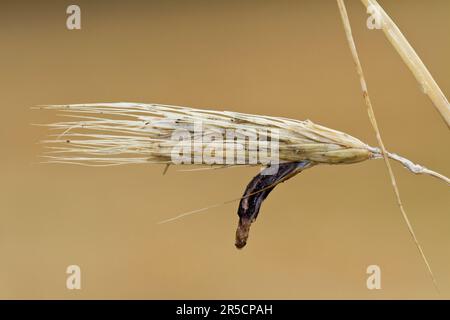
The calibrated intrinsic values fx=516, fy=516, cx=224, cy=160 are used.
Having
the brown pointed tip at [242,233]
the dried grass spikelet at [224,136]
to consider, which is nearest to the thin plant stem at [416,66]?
the dried grass spikelet at [224,136]

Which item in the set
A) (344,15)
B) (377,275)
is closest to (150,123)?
(344,15)

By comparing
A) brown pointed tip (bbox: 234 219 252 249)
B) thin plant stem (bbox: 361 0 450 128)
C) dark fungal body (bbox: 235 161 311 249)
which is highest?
thin plant stem (bbox: 361 0 450 128)

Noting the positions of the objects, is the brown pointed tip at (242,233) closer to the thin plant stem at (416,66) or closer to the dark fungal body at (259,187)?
the dark fungal body at (259,187)

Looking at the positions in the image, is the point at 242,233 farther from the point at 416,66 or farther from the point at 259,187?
the point at 416,66

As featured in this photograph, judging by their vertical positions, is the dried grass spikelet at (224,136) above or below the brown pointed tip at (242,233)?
above

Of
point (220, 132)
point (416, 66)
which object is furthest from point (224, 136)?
point (416, 66)

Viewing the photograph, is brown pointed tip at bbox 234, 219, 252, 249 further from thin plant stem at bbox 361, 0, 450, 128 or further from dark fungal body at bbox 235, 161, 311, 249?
thin plant stem at bbox 361, 0, 450, 128

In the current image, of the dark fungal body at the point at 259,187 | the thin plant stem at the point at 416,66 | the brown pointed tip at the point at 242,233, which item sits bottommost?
the brown pointed tip at the point at 242,233

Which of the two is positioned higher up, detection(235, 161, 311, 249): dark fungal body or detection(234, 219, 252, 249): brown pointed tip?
detection(235, 161, 311, 249): dark fungal body

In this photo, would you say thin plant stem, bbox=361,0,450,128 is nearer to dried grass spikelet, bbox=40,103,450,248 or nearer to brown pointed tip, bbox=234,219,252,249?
dried grass spikelet, bbox=40,103,450,248

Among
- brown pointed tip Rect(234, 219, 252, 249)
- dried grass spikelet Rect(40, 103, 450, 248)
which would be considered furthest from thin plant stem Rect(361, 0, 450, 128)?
brown pointed tip Rect(234, 219, 252, 249)

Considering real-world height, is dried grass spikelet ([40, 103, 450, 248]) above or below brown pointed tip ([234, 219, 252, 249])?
above

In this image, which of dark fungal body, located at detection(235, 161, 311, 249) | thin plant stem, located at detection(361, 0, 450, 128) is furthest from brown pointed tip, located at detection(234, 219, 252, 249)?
thin plant stem, located at detection(361, 0, 450, 128)
